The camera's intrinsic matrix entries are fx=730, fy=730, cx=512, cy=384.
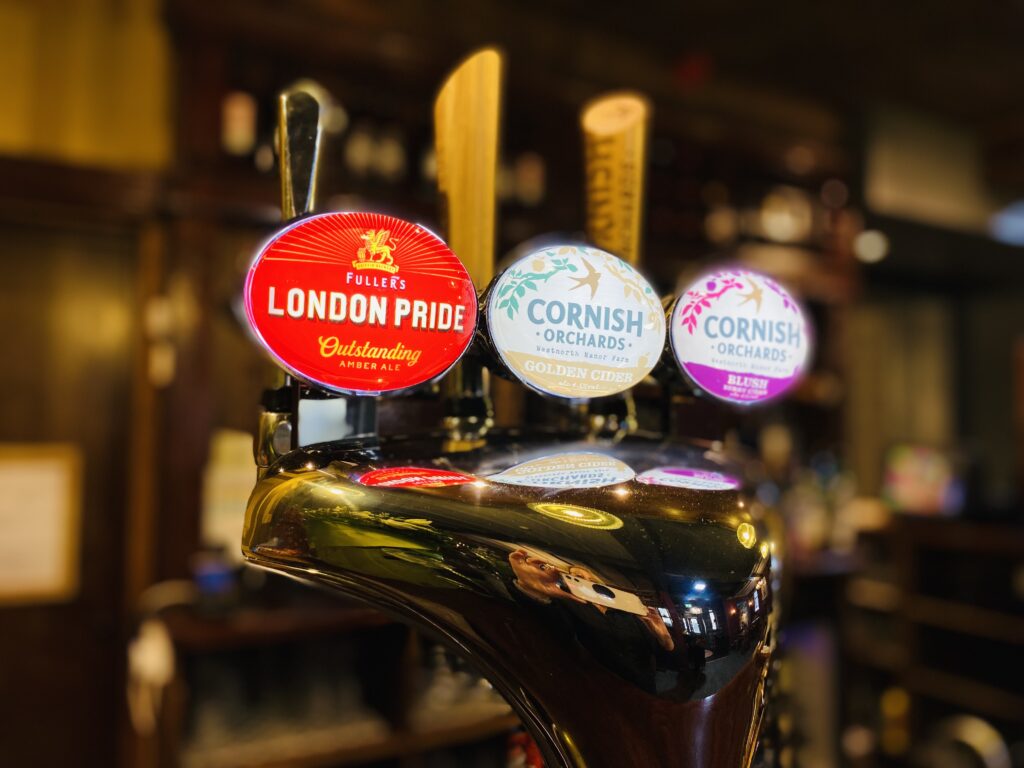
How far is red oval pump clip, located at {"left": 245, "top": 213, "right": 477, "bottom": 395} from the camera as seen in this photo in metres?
0.39

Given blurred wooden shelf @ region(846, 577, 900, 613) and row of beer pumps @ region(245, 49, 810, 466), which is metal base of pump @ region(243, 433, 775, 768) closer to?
row of beer pumps @ region(245, 49, 810, 466)

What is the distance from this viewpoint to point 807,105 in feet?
11.8

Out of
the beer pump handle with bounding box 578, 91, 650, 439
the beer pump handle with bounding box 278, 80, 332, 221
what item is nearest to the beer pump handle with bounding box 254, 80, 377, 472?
the beer pump handle with bounding box 278, 80, 332, 221

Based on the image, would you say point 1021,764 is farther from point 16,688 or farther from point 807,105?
point 16,688

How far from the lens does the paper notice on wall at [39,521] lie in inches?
95.6

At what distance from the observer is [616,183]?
0.58m

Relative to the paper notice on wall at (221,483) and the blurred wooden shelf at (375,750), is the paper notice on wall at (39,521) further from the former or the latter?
the blurred wooden shelf at (375,750)

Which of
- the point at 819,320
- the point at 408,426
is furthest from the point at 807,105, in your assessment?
the point at 408,426

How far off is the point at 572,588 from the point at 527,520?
4 centimetres

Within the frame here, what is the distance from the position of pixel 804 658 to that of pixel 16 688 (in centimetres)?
294

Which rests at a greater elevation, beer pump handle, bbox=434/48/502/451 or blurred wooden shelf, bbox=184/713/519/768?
beer pump handle, bbox=434/48/502/451

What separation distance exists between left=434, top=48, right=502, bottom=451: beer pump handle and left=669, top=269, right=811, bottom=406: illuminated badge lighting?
14cm

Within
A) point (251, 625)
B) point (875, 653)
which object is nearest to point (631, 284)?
point (251, 625)

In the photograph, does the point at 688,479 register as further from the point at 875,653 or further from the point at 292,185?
the point at 875,653
